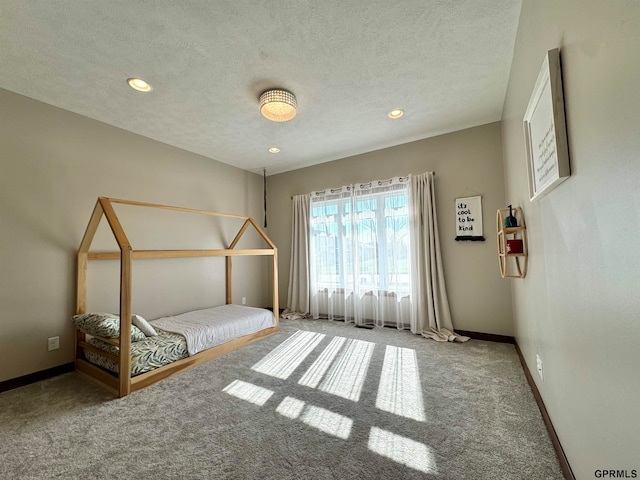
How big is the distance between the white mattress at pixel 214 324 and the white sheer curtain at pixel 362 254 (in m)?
1.12

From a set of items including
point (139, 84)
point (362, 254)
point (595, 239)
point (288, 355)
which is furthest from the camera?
point (362, 254)

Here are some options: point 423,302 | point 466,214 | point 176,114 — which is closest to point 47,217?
point 176,114

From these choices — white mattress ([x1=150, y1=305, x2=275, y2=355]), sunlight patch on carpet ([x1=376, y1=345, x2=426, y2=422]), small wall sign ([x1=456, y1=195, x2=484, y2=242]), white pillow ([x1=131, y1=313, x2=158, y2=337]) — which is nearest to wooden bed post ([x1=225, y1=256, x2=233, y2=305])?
white mattress ([x1=150, y1=305, x2=275, y2=355])

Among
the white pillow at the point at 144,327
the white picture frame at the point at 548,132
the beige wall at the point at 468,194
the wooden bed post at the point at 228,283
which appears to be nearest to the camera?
the white picture frame at the point at 548,132

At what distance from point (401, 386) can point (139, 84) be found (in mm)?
3350

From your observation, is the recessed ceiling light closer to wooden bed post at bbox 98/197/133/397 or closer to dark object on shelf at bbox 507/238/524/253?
wooden bed post at bbox 98/197/133/397

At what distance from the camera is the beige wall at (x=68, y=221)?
7.29 feet

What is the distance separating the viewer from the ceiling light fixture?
228 cm

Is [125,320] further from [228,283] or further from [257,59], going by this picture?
[257,59]

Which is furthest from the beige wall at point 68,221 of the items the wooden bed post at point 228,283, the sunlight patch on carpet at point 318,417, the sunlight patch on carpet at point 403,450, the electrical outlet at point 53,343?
the sunlight patch on carpet at point 403,450

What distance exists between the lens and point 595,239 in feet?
2.79

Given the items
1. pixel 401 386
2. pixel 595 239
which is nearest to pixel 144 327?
pixel 401 386

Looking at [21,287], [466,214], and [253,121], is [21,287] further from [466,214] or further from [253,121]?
[466,214]

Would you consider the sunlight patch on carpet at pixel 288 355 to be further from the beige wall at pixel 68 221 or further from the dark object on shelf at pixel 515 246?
the dark object on shelf at pixel 515 246
